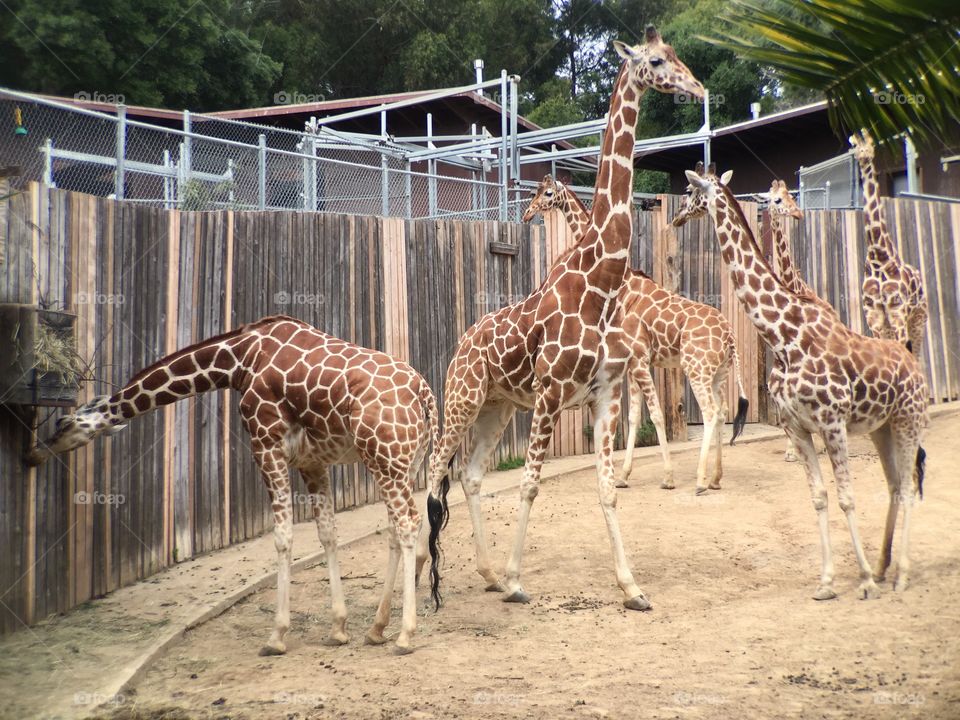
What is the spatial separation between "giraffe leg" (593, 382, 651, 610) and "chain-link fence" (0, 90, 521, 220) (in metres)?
3.80

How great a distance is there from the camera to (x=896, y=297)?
1021cm

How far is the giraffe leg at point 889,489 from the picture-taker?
24.5 ft

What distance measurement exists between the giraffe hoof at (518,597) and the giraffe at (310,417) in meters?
1.15

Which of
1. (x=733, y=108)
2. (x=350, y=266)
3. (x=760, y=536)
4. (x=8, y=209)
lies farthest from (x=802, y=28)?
(x=733, y=108)

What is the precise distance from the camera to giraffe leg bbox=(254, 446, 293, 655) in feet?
20.8

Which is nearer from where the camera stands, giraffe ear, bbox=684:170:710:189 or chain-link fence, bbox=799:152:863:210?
giraffe ear, bbox=684:170:710:189

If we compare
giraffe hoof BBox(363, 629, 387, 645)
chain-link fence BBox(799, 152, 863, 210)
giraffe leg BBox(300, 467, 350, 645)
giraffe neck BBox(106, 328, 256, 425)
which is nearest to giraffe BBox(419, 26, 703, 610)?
giraffe leg BBox(300, 467, 350, 645)

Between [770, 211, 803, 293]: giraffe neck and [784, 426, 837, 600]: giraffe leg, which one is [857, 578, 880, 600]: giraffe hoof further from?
[770, 211, 803, 293]: giraffe neck

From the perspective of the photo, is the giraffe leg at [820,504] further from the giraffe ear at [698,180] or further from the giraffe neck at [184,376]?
the giraffe neck at [184,376]

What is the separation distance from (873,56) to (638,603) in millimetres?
4461

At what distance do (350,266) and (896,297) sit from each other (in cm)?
541

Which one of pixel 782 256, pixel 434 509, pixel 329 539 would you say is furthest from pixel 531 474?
pixel 782 256

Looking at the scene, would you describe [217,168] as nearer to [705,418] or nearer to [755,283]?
[705,418]

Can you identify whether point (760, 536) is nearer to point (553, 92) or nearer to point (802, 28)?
point (802, 28)
